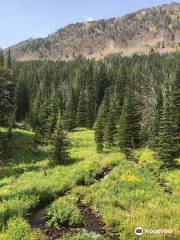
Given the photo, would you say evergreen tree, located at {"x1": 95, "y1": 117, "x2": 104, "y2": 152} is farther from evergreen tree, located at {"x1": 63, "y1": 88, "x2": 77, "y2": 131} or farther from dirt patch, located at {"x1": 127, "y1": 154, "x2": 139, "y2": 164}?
evergreen tree, located at {"x1": 63, "y1": 88, "x2": 77, "y2": 131}

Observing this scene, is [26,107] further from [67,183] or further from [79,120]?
[67,183]

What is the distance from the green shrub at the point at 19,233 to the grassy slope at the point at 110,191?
3.53 ft

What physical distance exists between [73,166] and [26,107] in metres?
76.2

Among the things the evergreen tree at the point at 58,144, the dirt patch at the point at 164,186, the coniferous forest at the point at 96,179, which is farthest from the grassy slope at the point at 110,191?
the evergreen tree at the point at 58,144

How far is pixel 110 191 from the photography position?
2848cm

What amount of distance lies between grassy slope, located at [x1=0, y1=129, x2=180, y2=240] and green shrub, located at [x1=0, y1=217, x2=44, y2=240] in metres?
1.08

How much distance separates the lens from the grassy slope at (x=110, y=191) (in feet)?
70.0

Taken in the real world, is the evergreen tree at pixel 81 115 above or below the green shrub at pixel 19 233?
above

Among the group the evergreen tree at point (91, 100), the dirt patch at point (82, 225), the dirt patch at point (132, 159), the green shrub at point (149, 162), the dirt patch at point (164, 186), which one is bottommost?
the dirt patch at point (164, 186)

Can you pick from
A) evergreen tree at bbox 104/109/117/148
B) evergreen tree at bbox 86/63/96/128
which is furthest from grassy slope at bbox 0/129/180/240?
evergreen tree at bbox 86/63/96/128

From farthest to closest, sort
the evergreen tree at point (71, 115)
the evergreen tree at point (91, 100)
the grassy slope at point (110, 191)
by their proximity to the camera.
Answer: the evergreen tree at point (91, 100)
the evergreen tree at point (71, 115)
the grassy slope at point (110, 191)

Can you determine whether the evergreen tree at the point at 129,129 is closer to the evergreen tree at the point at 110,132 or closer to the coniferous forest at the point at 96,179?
the coniferous forest at the point at 96,179

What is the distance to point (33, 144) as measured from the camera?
59.1m

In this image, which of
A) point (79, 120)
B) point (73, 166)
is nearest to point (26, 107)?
point (79, 120)
